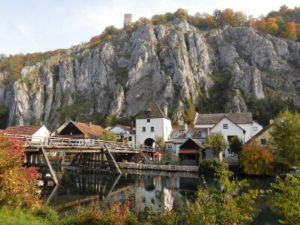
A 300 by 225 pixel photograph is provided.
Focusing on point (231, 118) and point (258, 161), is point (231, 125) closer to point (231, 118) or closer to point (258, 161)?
point (231, 118)

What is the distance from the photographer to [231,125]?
53.4 m

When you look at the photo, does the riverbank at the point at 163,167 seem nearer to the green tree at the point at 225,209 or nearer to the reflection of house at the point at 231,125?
the reflection of house at the point at 231,125

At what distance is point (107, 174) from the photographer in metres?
41.7

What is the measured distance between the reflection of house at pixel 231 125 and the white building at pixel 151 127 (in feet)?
26.7

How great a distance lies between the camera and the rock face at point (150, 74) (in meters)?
90.8

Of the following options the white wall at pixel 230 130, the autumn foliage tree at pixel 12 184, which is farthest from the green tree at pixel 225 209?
the white wall at pixel 230 130

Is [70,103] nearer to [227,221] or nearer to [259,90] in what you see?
[259,90]

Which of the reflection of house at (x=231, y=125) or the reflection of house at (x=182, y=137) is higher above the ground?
the reflection of house at (x=231, y=125)

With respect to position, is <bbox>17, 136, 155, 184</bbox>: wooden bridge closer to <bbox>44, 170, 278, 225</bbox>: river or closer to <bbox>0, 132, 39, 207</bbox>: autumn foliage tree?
<bbox>44, 170, 278, 225</bbox>: river

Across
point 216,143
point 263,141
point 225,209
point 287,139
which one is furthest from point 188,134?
point 225,209

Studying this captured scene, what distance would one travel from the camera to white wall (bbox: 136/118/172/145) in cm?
6356

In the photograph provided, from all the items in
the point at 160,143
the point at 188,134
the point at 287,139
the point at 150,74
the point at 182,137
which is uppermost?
the point at 150,74

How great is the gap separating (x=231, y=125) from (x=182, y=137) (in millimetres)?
12095

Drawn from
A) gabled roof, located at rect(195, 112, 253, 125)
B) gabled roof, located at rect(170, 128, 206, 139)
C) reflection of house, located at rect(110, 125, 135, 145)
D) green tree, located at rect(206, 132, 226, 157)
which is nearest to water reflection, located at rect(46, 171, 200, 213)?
green tree, located at rect(206, 132, 226, 157)
